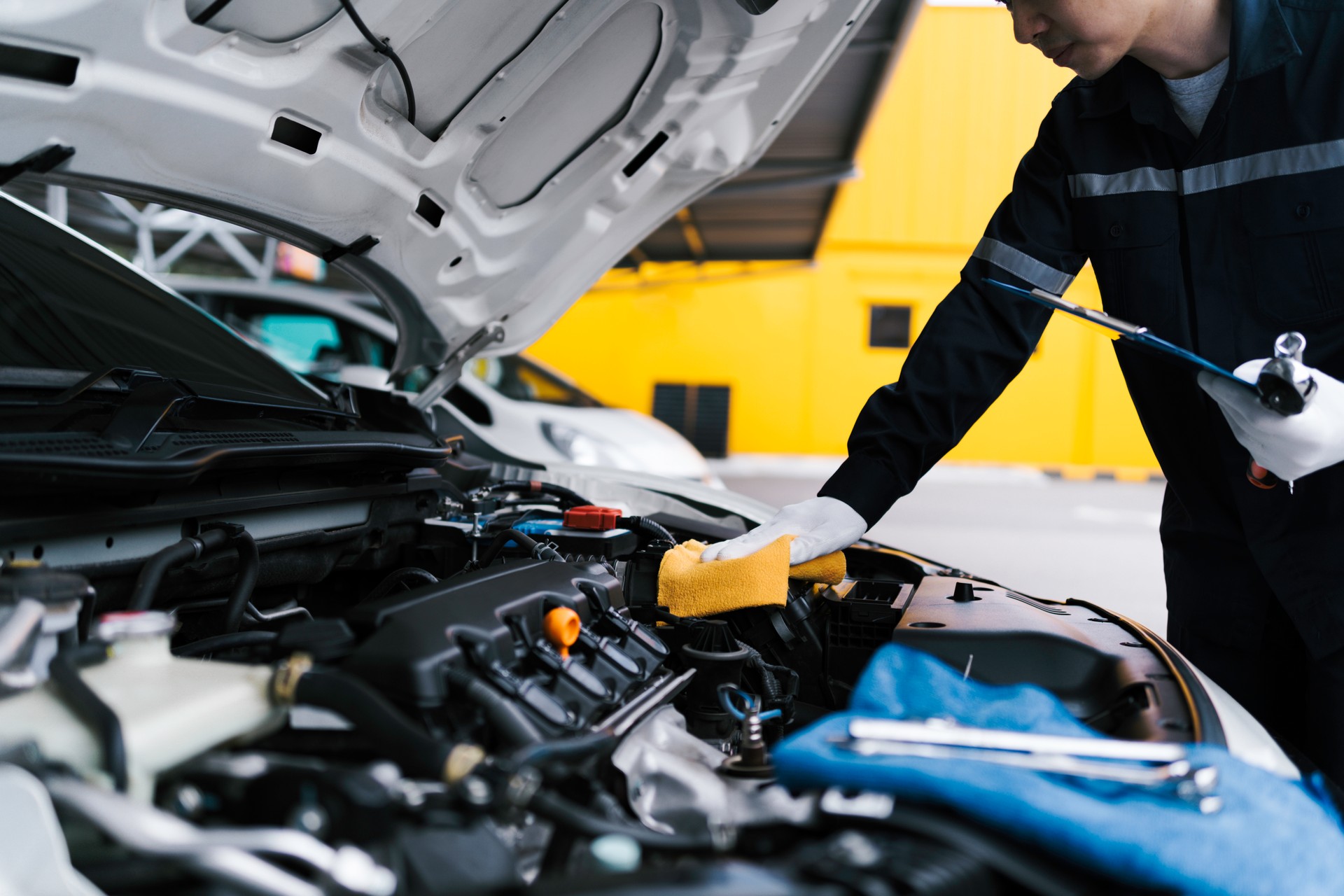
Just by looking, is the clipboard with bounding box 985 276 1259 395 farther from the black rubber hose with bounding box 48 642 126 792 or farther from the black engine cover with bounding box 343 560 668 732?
the black rubber hose with bounding box 48 642 126 792

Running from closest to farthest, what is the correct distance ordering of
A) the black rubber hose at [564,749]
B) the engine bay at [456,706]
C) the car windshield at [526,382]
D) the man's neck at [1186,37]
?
the engine bay at [456,706]
the black rubber hose at [564,749]
the man's neck at [1186,37]
the car windshield at [526,382]

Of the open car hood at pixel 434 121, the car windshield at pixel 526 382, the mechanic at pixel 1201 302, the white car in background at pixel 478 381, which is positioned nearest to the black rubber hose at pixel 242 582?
the open car hood at pixel 434 121

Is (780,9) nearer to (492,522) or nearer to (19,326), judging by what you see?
(492,522)

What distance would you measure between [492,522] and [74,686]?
2.88 feet

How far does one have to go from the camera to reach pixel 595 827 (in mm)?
695

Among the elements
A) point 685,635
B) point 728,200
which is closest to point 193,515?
point 685,635

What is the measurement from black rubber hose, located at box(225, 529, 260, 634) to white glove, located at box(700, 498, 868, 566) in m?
0.62

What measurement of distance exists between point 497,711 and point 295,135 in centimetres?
98

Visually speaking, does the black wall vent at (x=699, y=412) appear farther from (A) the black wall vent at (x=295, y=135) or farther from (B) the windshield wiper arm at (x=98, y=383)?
(B) the windshield wiper arm at (x=98, y=383)

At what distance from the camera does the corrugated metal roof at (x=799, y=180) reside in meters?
4.59

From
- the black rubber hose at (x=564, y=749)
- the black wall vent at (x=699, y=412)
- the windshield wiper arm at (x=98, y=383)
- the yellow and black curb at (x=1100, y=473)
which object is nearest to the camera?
the black rubber hose at (x=564, y=749)

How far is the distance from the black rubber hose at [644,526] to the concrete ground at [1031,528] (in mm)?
1804

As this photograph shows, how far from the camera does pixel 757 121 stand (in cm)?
184

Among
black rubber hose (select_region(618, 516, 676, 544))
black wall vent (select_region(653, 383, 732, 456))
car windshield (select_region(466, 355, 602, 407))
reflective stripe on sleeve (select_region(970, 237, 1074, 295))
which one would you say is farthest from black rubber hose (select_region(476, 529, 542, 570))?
black wall vent (select_region(653, 383, 732, 456))
